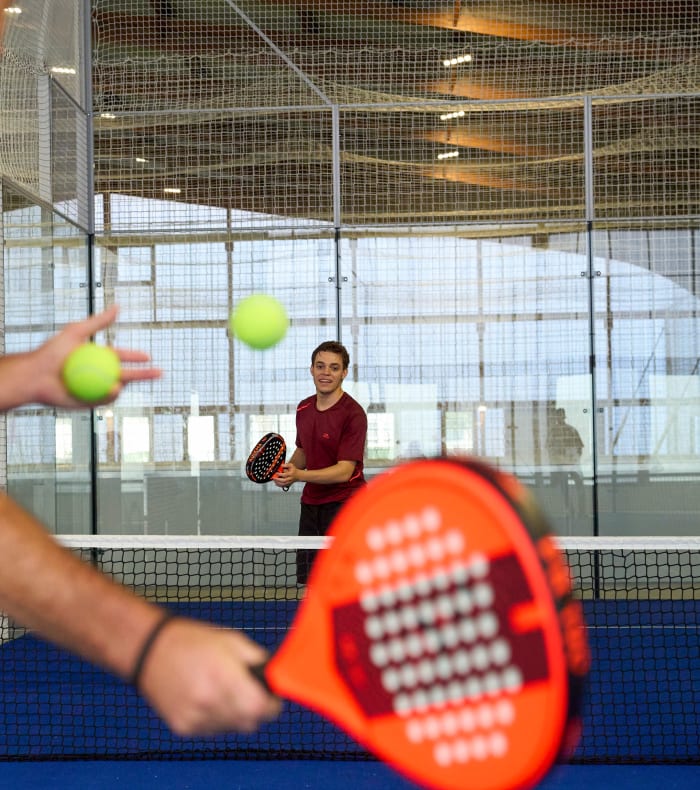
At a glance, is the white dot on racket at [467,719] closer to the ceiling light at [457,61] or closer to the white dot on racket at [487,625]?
the white dot on racket at [487,625]

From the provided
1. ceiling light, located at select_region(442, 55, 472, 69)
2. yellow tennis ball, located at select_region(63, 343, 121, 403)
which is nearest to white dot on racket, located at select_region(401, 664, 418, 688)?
yellow tennis ball, located at select_region(63, 343, 121, 403)

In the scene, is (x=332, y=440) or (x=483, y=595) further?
(x=332, y=440)

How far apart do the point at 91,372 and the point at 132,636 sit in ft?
1.32

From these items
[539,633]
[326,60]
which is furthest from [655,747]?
[326,60]

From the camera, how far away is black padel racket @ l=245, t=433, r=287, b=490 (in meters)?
5.10

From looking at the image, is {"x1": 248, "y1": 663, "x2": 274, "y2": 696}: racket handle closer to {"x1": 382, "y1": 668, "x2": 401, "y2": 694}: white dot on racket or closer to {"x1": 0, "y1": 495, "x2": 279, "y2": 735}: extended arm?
{"x1": 0, "y1": 495, "x2": 279, "y2": 735}: extended arm

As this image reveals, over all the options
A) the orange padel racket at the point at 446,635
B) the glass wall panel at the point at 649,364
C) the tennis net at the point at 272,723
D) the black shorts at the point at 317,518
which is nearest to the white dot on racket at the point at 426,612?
the orange padel racket at the point at 446,635

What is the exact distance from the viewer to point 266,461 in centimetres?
513

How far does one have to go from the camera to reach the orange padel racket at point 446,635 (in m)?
0.83

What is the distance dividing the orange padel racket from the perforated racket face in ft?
13.5

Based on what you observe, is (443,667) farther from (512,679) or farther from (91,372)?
(91,372)

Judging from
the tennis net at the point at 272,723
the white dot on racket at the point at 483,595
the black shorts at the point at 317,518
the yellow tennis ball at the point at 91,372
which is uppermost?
the yellow tennis ball at the point at 91,372

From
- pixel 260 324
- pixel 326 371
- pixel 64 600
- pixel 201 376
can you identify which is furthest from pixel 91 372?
pixel 201 376

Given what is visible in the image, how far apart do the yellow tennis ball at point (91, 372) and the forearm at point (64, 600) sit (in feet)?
0.92
